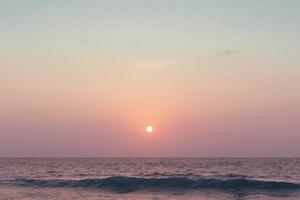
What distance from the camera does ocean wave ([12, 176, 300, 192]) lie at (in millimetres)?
45134

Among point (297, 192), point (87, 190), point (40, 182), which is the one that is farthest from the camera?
point (40, 182)

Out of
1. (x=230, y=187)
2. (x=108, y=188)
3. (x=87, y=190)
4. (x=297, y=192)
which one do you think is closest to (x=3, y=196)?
(x=87, y=190)

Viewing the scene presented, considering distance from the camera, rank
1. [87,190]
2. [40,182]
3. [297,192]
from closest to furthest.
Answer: [297,192] < [87,190] < [40,182]

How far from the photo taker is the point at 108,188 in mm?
45875

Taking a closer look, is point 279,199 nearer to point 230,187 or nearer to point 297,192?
point 297,192

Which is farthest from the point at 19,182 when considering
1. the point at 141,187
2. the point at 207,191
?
the point at 207,191

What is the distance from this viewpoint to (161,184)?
48500 mm

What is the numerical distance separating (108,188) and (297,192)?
→ 17187 millimetres

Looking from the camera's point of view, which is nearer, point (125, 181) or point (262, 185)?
point (262, 185)

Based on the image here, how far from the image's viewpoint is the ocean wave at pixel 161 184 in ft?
148

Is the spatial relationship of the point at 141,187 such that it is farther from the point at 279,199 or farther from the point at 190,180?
the point at 279,199

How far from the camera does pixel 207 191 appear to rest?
42.9 m

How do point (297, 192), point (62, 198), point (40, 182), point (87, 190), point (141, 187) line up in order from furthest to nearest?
point (40, 182) → point (141, 187) → point (87, 190) → point (297, 192) → point (62, 198)

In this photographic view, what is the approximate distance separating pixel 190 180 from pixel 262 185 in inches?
298
